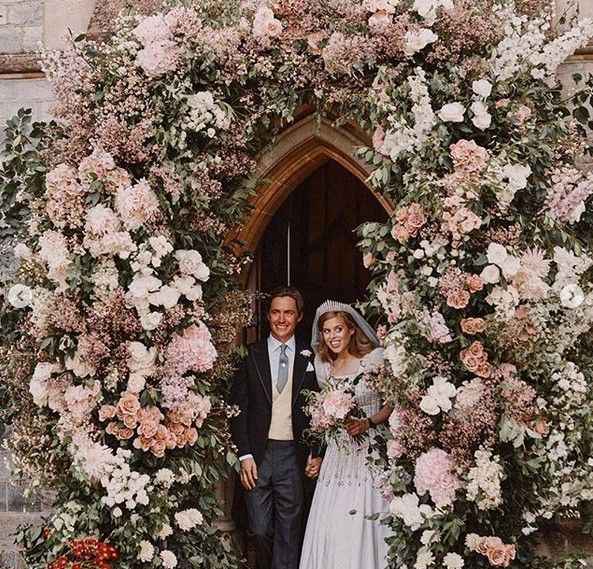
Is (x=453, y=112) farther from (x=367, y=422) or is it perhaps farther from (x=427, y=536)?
(x=427, y=536)

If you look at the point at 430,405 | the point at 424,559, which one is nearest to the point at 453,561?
the point at 424,559

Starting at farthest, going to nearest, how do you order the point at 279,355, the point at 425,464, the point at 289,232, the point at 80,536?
the point at 289,232 < the point at 279,355 < the point at 80,536 < the point at 425,464

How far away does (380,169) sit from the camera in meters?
5.75

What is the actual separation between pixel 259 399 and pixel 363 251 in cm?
106

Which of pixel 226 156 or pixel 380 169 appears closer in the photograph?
pixel 380 169

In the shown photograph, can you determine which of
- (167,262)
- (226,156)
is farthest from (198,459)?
(226,156)

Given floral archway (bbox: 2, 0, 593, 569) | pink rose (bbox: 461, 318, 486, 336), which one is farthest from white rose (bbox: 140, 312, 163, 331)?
pink rose (bbox: 461, 318, 486, 336)

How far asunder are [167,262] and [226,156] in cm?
65

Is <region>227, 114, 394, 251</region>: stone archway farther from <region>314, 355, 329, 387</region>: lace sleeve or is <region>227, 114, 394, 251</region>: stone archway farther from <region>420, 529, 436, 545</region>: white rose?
<region>420, 529, 436, 545</region>: white rose

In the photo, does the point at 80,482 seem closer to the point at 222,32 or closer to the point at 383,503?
the point at 383,503

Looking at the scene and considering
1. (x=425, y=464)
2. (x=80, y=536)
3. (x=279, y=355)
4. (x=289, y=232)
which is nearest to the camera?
(x=425, y=464)

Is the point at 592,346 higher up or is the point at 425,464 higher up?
the point at 592,346

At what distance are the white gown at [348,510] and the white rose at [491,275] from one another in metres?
0.96

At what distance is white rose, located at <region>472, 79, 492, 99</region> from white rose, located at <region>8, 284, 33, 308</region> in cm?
239
